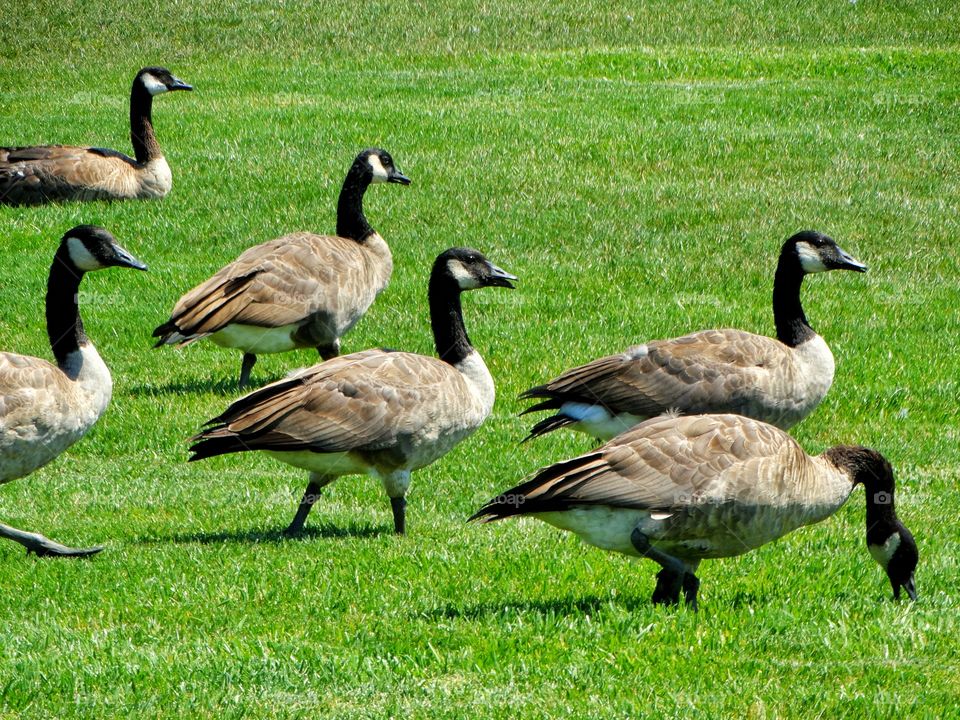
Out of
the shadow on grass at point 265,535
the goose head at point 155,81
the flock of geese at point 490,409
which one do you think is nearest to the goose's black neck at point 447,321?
the flock of geese at point 490,409

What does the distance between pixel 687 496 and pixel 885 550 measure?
4.37 feet

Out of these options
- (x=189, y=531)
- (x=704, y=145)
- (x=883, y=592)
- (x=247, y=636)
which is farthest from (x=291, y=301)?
(x=704, y=145)

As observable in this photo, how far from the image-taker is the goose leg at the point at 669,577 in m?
6.56

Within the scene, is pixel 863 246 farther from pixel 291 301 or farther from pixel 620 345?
pixel 291 301

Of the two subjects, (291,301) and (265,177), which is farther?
(265,177)

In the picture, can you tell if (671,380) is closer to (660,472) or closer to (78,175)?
(660,472)

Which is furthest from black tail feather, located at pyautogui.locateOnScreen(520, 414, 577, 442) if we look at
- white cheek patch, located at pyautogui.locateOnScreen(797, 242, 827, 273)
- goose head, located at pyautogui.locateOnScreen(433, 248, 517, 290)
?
white cheek patch, located at pyautogui.locateOnScreen(797, 242, 827, 273)

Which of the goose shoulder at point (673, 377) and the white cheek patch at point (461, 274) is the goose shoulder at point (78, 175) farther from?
the goose shoulder at point (673, 377)

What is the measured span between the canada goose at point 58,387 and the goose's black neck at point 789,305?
4897 millimetres

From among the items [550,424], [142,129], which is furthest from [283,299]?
[142,129]

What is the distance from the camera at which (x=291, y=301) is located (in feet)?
36.4

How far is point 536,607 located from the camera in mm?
6871

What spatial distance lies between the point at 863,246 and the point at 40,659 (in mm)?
12671

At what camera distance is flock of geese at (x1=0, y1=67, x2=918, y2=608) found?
657 cm
